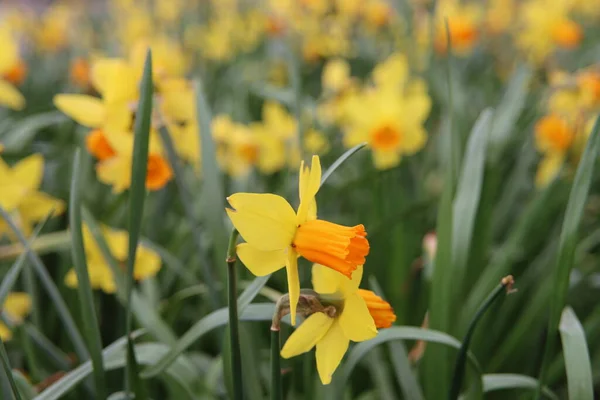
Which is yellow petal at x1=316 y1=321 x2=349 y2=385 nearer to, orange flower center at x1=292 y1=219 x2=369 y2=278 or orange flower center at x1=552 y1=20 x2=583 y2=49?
orange flower center at x1=292 y1=219 x2=369 y2=278

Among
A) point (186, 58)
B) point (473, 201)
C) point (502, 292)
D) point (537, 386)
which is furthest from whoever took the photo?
point (186, 58)

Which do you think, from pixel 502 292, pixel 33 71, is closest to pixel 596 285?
pixel 502 292

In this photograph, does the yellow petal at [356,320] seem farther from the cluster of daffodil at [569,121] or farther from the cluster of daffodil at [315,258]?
the cluster of daffodil at [569,121]

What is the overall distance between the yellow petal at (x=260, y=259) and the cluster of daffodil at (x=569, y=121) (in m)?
1.17

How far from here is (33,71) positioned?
163 inches

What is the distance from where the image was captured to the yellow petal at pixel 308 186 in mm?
618

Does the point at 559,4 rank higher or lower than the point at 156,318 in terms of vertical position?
higher

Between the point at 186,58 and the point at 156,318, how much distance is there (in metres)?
2.93

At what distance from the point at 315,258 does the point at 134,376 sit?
0.39m

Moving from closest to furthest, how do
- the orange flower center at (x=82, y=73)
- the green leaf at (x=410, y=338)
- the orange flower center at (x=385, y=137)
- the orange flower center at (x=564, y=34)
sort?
the green leaf at (x=410, y=338) → the orange flower center at (x=385, y=137) → the orange flower center at (x=564, y=34) → the orange flower center at (x=82, y=73)

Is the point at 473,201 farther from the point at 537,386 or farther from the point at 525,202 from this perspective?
the point at 525,202

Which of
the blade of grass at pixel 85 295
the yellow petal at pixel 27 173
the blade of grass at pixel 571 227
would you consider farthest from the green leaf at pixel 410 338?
the yellow petal at pixel 27 173

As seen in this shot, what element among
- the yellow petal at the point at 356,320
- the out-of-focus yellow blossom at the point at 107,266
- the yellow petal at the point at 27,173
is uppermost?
the yellow petal at the point at 27,173

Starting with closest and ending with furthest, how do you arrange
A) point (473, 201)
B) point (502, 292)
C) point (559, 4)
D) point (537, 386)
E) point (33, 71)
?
point (502, 292)
point (537, 386)
point (473, 201)
point (559, 4)
point (33, 71)
